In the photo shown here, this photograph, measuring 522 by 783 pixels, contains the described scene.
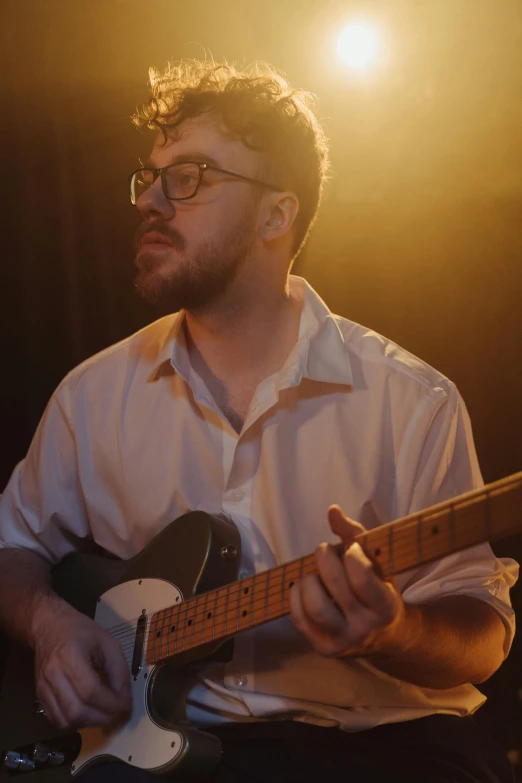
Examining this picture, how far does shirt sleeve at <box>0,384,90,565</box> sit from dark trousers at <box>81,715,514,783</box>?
57 centimetres

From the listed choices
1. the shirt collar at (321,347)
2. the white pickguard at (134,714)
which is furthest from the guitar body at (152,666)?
the shirt collar at (321,347)

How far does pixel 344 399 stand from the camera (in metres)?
1.62

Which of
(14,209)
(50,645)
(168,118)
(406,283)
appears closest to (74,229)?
(14,209)

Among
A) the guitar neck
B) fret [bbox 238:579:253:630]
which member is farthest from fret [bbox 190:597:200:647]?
fret [bbox 238:579:253:630]

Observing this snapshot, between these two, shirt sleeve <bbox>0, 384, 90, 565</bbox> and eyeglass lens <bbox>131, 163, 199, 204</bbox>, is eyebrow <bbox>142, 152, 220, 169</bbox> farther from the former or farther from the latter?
shirt sleeve <bbox>0, 384, 90, 565</bbox>

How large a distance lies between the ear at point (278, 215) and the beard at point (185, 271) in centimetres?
11

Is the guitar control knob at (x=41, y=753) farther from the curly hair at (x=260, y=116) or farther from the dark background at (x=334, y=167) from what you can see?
the curly hair at (x=260, y=116)

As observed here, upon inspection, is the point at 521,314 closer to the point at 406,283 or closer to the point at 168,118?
the point at 406,283

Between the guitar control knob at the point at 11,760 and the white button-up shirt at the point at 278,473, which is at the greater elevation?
the white button-up shirt at the point at 278,473

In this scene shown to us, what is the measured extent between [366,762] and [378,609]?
19.7 inches

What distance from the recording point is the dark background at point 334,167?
7.11 ft

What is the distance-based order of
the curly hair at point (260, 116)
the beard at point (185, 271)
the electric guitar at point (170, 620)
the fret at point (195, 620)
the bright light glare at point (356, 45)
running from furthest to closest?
1. the bright light glare at point (356, 45)
2. the curly hair at point (260, 116)
3. the beard at point (185, 271)
4. the fret at point (195, 620)
5. the electric guitar at point (170, 620)

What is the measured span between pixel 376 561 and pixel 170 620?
47cm

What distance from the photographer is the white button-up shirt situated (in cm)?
147
